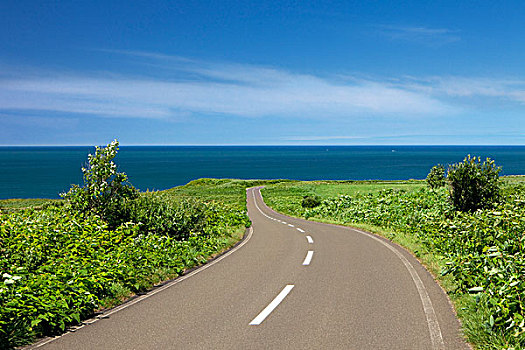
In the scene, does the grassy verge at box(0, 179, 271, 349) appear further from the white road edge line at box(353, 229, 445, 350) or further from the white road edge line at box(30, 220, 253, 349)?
the white road edge line at box(353, 229, 445, 350)

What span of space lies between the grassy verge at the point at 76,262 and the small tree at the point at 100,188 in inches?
23.1

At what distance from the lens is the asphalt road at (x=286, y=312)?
5574 mm

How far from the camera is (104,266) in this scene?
27.9ft

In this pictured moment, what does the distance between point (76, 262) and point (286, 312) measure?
182 inches

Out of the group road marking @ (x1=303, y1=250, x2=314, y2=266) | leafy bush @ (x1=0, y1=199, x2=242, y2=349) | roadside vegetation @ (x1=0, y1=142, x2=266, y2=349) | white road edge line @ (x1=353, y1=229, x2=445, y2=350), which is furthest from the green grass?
white road edge line @ (x1=353, y1=229, x2=445, y2=350)

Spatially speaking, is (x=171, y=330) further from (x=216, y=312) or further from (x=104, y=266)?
(x=104, y=266)

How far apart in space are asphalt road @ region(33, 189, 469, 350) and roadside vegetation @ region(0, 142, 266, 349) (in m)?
0.49

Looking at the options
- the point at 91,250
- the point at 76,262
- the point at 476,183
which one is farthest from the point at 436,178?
the point at 76,262

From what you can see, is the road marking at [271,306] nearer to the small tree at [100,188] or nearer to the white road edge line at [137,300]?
the white road edge line at [137,300]

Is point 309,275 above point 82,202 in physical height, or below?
below

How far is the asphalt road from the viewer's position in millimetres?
5574

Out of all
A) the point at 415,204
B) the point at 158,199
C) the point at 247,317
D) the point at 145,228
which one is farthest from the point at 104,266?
the point at 415,204

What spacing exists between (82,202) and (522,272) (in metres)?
13.1

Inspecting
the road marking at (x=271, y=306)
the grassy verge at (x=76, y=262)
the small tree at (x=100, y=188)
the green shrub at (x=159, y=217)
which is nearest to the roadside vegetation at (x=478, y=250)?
the road marking at (x=271, y=306)
